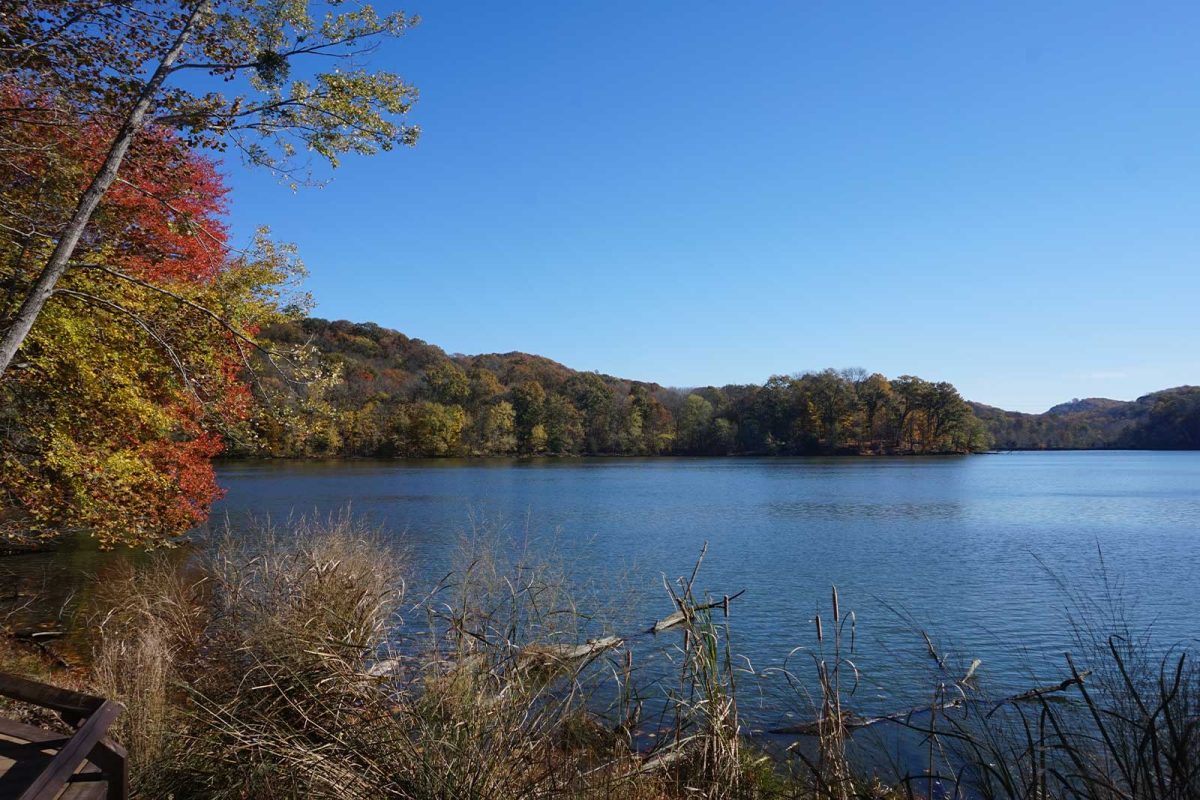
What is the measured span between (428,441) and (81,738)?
9572cm

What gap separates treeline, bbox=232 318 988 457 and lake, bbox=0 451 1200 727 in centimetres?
4412

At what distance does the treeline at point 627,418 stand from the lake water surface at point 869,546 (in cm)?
4218

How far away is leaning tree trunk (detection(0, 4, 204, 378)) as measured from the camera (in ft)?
17.1

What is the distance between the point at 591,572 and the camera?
17.3 meters

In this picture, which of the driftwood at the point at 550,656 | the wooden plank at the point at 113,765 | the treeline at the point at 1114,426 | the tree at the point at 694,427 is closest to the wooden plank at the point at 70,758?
the wooden plank at the point at 113,765

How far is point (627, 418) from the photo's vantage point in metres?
118

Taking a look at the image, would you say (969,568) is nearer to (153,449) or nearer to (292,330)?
(153,449)

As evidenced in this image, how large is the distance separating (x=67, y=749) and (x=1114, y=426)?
176449 millimetres

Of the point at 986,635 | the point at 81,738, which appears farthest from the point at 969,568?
the point at 81,738

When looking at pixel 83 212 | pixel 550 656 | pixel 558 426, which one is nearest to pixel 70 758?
pixel 550 656

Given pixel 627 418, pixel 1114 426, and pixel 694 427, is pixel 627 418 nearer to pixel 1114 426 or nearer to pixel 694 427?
pixel 694 427

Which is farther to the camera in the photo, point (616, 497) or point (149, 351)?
point (616, 497)

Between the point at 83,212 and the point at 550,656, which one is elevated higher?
the point at 83,212

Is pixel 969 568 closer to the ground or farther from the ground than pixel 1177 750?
closer to the ground
